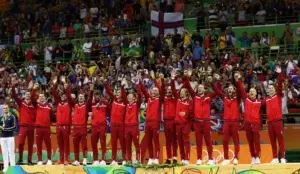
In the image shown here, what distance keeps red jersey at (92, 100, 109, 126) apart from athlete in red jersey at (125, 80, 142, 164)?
2.46 ft

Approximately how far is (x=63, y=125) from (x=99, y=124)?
1.12 m

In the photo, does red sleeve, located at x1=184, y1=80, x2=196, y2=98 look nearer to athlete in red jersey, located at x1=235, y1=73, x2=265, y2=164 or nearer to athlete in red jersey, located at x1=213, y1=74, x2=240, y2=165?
athlete in red jersey, located at x1=213, y1=74, x2=240, y2=165

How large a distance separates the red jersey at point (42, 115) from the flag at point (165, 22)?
35.8 feet

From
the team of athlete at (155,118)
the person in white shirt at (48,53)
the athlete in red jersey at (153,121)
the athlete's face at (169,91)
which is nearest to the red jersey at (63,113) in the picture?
the team of athlete at (155,118)

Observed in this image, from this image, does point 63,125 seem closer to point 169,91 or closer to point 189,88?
point 169,91

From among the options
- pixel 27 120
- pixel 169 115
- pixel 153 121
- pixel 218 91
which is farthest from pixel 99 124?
pixel 218 91

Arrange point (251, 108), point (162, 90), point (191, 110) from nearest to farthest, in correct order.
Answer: point (251, 108)
point (191, 110)
point (162, 90)

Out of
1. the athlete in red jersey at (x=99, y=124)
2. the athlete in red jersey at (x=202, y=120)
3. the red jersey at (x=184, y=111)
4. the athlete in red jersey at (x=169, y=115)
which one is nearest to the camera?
the athlete in red jersey at (x=202, y=120)

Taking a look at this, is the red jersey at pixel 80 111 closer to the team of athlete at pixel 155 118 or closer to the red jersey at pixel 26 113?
the team of athlete at pixel 155 118

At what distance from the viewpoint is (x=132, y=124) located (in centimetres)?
2031

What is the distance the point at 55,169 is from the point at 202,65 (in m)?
7.67

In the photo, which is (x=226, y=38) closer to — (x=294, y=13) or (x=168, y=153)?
(x=294, y=13)

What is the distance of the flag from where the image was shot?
31336mm

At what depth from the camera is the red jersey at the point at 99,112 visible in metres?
20.7
